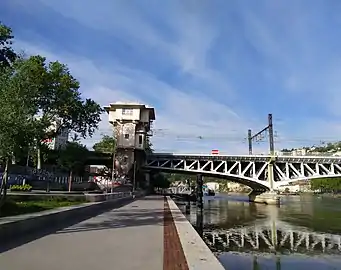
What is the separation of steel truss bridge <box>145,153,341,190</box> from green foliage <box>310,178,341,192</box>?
43341 mm

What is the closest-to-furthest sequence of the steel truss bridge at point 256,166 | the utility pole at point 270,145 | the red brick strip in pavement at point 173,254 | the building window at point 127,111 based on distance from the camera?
1. the red brick strip in pavement at point 173,254
2. the utility pole at point 270,145
3. the steel truss bridge at point 256,166
4. the building window at point 127,111

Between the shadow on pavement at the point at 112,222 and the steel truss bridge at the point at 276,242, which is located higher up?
the shadow on pavement at the point at 112,222

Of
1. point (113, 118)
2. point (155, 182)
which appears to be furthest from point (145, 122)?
point (155, 182)

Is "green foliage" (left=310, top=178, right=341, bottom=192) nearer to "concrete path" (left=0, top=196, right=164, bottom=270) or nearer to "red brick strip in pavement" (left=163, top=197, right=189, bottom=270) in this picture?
"red brick strip in pavement" (left=163, top=197, right=189, bottom=270)

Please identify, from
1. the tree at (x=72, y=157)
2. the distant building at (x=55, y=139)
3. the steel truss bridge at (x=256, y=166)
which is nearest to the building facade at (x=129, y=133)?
the steel truss bridge at (x=256, y=166)

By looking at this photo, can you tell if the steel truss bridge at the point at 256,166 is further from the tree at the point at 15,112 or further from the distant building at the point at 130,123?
the tree at the point at 15,112

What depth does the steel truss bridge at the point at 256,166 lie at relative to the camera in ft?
238

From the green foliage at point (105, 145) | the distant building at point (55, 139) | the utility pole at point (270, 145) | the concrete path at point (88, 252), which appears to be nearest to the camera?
the concrete path at point (88, 252)

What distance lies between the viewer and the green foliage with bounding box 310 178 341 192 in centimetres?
11639

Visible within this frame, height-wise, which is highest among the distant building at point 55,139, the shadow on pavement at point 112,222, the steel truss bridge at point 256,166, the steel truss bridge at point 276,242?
the distant building at point 55,139

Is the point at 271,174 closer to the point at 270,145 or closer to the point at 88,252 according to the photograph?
the point at 270,145

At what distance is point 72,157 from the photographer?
69.3 m

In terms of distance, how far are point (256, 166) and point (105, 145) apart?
36364 millimetres

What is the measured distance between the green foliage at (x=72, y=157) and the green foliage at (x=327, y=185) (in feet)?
267
